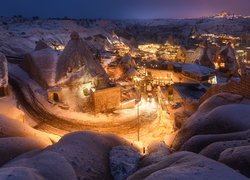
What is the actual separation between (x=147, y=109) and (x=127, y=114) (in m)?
1.99

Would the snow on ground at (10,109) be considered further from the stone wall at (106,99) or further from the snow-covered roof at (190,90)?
the snow-covered roof at (190,90)

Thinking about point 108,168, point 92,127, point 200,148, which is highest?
point 200,148

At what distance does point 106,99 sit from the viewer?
81.5 ft

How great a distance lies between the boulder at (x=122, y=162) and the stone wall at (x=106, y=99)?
13.0 m

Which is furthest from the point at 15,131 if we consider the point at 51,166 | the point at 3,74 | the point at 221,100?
the point at 3,74

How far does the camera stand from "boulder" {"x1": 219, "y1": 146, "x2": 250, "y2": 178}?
23.5ft

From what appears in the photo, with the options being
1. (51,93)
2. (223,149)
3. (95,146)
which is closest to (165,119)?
(51,93)

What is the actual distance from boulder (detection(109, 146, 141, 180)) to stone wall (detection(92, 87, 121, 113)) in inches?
514

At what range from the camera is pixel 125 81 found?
32219 mm

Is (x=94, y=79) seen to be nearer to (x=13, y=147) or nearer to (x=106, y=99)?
(x=106, y=99)

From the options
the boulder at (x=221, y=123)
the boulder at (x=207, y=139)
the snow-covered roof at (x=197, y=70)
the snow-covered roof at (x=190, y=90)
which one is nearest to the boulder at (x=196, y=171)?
the boulder at (x=207, y=139)

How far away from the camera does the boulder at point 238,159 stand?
23.5 feet

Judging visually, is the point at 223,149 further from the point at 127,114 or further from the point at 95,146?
the point at 127,114

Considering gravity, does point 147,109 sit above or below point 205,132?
below
